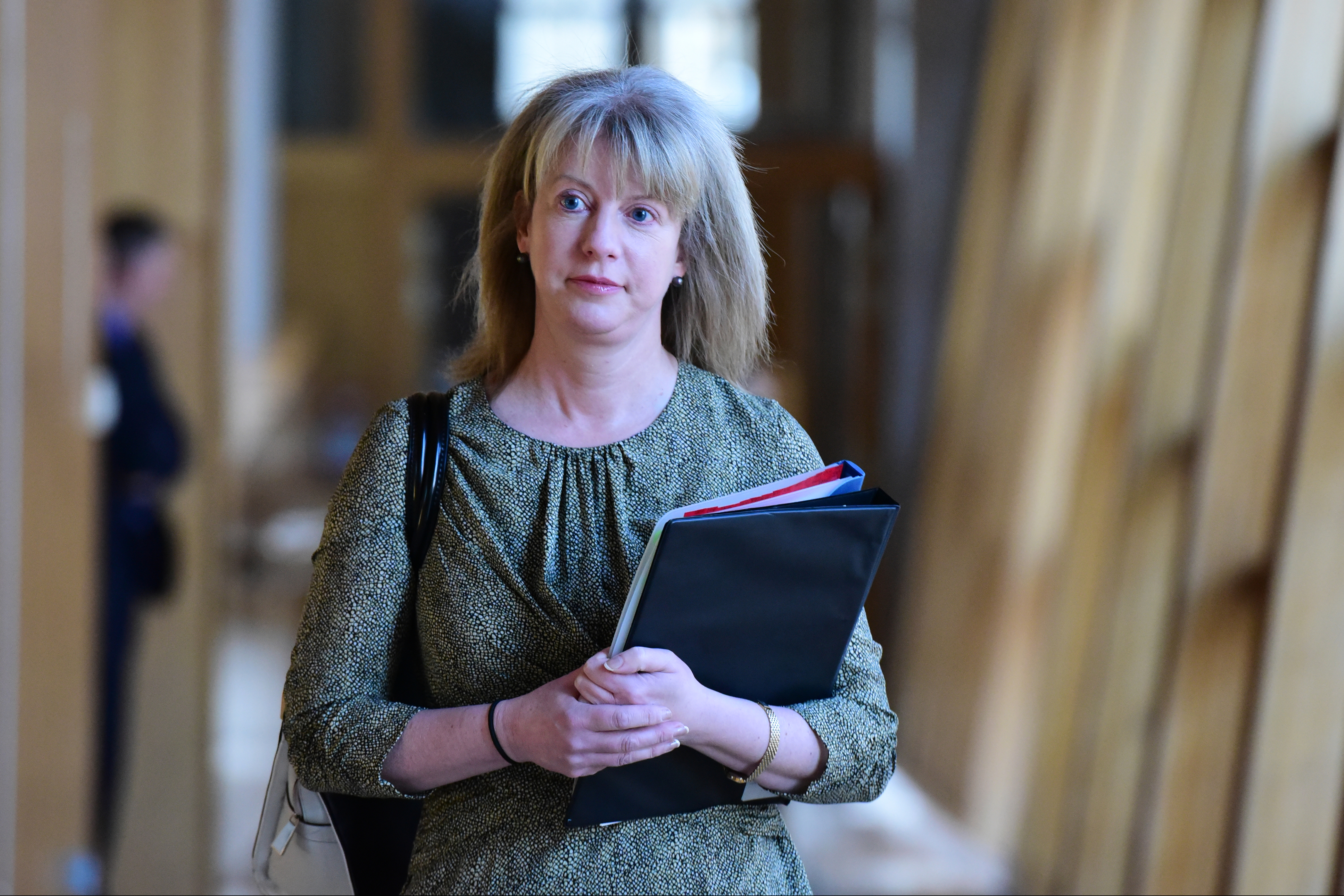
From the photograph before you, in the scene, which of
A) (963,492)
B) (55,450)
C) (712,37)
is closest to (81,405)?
(55,450)

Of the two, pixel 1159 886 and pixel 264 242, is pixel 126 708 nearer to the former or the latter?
pixel 1159 886

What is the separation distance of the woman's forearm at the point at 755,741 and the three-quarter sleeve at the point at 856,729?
0.01 meters

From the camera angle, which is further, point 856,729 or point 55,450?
point 55,450

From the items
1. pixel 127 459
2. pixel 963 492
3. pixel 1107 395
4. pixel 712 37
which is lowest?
pixel 963 492

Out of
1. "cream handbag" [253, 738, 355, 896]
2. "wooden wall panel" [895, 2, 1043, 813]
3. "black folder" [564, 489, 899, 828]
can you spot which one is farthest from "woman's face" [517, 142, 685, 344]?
"wooden wall panel" [895, 2, 1043, 813]

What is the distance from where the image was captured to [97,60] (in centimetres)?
364

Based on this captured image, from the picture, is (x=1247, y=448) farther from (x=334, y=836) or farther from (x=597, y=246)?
(x=334, y=836)

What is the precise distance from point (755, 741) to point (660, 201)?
52 cm

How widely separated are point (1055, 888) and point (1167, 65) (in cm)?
217

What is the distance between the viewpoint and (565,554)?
129 cm

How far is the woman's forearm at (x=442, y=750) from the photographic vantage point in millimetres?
1219

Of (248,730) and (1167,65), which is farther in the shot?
(248,730)

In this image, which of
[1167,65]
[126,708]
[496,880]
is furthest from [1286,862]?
[126,708]

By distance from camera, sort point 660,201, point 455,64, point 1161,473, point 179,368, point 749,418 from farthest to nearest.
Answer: point 455,64 < point 179,368 < point 1161,473 < point 749,418 < point 660,201
